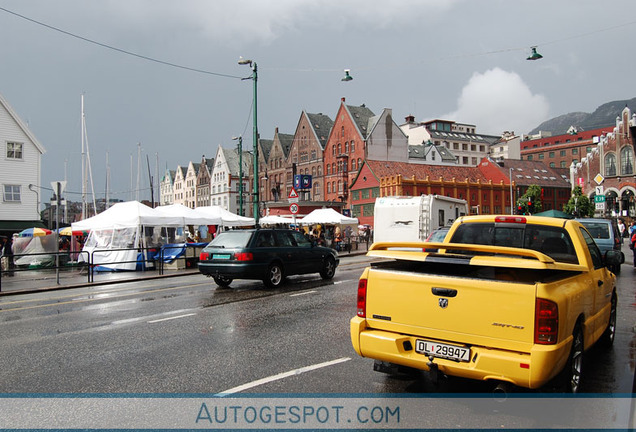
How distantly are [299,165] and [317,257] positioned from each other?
76.1 meters

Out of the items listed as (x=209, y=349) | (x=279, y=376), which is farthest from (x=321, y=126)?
(x=279, y=376)

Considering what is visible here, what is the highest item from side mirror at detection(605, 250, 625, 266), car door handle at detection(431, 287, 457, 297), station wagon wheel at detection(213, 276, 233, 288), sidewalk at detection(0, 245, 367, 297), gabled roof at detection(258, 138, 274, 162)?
gabled roof at detection(258, 138, 274, 162)

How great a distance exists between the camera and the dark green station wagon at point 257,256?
13.4 metres

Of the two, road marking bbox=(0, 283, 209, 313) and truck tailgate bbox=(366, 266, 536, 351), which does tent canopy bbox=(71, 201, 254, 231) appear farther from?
truck tailgate bbox=(366, 266, 536, 351)

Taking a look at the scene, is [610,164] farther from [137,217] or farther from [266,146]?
[137,217]

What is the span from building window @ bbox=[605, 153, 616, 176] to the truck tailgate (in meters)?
86.7

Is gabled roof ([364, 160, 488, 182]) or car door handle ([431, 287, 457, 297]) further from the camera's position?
gabled roof ([364, 160, 488, 182])

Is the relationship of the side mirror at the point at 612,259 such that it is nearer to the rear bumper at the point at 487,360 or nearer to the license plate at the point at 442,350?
the rear bumper at the point at 487,360

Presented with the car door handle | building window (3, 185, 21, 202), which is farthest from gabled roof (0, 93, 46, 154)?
the car door handle

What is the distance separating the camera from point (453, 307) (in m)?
4.51

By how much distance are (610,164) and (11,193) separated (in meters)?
81.1

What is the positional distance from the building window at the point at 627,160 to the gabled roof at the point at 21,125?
253 feet

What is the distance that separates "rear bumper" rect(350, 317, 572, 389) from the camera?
13.4 ft

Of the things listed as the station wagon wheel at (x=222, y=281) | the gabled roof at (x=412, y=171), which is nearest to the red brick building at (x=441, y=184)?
the gabled roof at (x=412, y=171)
